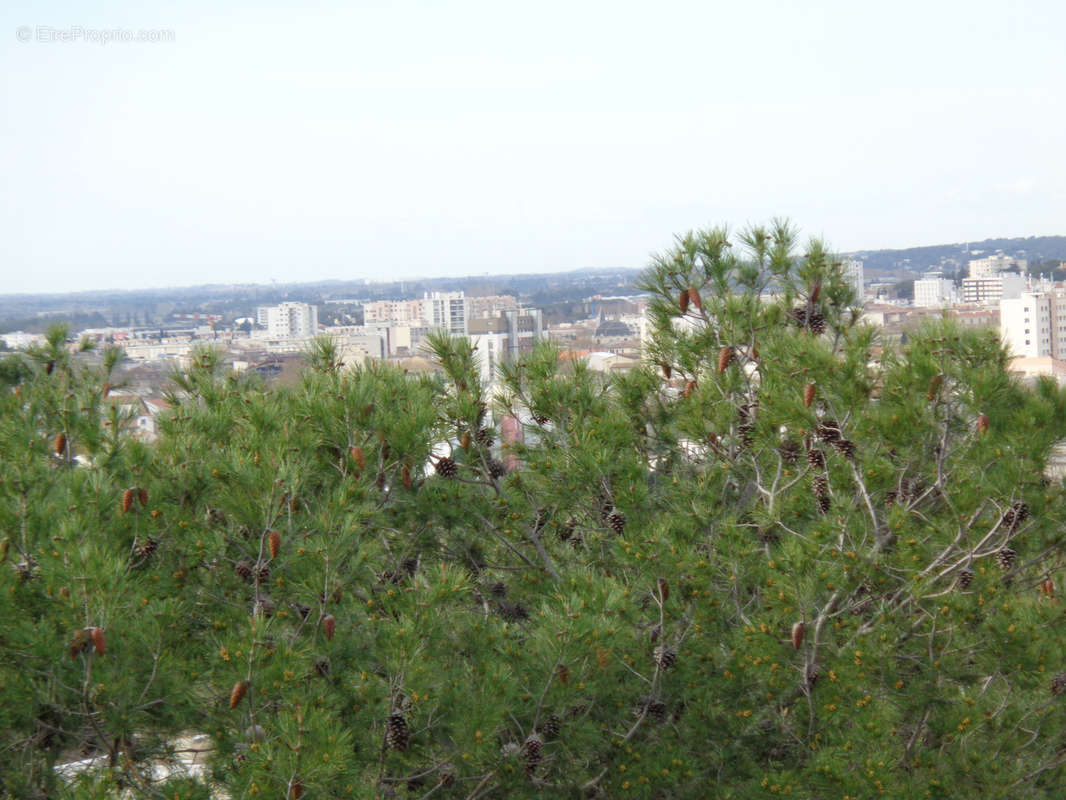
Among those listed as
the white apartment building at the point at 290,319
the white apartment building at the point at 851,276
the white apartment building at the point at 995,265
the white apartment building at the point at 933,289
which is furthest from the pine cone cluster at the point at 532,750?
the white apartment building at the point at 995,265

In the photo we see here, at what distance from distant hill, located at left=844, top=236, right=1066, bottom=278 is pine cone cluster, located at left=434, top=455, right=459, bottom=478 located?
7979 cm

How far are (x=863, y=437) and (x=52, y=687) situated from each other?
245cm

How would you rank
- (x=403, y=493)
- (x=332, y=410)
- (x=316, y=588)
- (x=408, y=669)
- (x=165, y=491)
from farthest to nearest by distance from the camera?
(x=403, y=493), (x=332, y=410), (x=165, y=491), (x=316, y=588), (x=408, y=669)

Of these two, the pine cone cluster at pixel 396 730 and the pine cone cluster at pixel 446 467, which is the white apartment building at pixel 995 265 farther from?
the pine cone cluster at pixel 396 730

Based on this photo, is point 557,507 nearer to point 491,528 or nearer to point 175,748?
point 491,528

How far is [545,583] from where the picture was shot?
3896 mm

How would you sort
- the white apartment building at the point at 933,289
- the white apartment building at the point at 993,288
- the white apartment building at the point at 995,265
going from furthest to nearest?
the white apartment building at the point at 995,265
the white apartment building at the point at 933,289
the white apartment building at the point at 993,288

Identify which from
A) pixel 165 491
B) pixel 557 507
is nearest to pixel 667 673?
pixel 557 507

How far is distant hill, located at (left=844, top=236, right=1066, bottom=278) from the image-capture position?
3570 inches

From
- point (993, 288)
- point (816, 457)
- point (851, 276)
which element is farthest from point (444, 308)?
point (816, 457)

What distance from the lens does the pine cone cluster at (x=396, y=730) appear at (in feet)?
8.48

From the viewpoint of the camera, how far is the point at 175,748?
2.89 meters

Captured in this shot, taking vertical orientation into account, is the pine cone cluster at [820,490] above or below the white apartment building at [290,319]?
below

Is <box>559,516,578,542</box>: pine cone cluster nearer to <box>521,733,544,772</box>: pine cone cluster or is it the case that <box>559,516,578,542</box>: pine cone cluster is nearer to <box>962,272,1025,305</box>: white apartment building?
<box>521,733,544,772</box>: pine cone cluster
